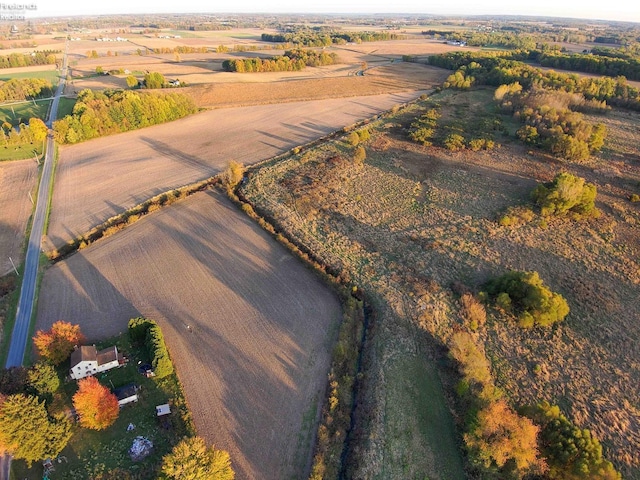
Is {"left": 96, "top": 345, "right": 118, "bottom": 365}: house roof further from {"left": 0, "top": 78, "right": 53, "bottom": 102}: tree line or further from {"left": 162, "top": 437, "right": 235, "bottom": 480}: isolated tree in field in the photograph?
{"left": 0, "top": 78, "right": 53, "bottom": 102}: tree line

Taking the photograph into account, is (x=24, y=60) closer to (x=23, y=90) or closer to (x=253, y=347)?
(x=23, y=90)

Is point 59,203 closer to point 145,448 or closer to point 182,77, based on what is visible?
point 145,448

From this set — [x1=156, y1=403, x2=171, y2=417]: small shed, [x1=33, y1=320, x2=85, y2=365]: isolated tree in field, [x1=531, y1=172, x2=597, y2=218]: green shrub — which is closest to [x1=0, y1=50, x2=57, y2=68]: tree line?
[x1=33, y1=320, x2=85, y2=365]: isolated tree in field

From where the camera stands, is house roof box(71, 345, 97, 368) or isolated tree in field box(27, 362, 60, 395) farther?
house roof box(71, 345, 97, 368)

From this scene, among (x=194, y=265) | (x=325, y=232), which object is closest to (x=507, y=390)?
(x=325, y=232)

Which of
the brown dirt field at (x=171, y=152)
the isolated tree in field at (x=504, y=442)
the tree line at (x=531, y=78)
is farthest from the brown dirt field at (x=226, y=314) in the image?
the tree line at (x=531, y=78)

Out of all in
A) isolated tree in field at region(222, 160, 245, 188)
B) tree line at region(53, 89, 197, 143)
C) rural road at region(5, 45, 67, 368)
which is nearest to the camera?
rural road at region(5, 45, 67, 368)
